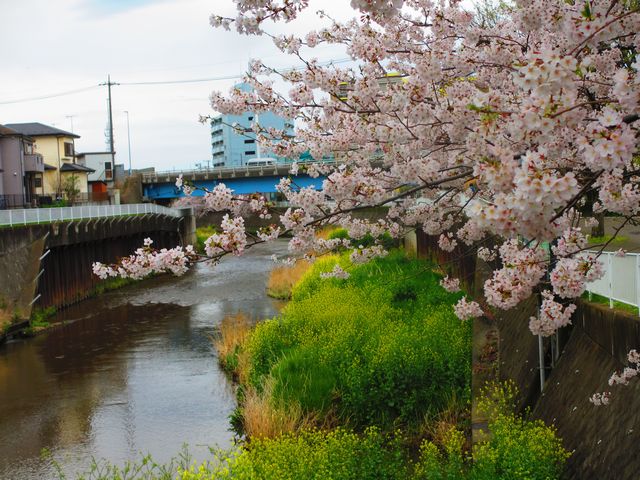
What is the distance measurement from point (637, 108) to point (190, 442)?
35.3ft

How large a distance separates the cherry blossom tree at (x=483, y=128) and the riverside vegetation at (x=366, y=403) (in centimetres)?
158

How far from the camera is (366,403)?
12680 millimetres

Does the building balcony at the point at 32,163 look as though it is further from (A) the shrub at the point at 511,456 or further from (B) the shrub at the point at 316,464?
(A) the shrub at the point at 511,456

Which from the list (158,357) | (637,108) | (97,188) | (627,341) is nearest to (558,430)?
(627,341)

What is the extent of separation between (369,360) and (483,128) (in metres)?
8.98

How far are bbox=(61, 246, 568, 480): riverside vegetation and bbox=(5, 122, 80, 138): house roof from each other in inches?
2016

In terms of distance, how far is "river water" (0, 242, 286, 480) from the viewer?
13.3 meters

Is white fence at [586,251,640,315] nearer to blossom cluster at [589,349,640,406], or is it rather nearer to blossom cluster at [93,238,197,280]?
blossom cluster at [589,349,640,406]

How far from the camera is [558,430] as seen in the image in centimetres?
862

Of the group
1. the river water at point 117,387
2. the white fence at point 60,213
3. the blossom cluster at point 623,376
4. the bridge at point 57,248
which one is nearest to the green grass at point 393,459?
the blossom cluster at point 623,376

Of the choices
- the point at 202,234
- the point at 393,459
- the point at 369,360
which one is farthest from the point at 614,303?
the point at 202,234

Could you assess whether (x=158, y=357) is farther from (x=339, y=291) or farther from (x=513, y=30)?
(x=513, y=30)

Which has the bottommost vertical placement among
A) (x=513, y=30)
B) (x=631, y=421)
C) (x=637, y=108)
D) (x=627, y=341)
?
(x=631, y=421)

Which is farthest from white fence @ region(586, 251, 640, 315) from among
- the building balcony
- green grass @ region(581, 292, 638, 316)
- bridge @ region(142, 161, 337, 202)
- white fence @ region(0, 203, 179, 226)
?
the building balcony
